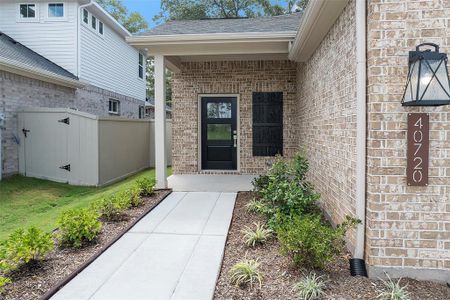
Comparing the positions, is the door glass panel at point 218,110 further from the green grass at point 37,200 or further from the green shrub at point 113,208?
the green shrub at point 113,208

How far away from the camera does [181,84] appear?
356 inches

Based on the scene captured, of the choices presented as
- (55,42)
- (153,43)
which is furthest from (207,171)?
(55,42)

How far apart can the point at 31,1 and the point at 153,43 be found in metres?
7.97

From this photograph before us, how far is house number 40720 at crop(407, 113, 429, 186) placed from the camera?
3.05 m

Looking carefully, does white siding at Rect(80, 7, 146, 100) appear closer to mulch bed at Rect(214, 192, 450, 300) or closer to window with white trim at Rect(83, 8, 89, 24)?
window with white trim at Rect(83, 8, 89, 24)

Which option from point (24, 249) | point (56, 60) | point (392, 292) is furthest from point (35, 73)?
point (392, 292)

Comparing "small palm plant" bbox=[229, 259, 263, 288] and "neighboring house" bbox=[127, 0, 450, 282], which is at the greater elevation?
"neighboring house" bbox=[127, 0, 450, 282]

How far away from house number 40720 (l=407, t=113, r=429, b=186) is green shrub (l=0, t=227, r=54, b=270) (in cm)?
347

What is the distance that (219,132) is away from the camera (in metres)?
9.11

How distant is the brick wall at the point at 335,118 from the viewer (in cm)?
362

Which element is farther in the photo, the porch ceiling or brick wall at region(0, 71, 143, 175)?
brick wall at region(0, 71, 143, 175)

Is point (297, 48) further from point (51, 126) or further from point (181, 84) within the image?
point (51, 126)

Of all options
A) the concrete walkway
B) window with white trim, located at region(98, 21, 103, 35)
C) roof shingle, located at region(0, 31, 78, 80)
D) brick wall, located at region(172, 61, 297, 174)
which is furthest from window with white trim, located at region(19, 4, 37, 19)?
the concrete walkway

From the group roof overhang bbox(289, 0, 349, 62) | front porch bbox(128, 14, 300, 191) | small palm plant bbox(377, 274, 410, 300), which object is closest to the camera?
small palm plant bbox(377, 274, 410, 300)
